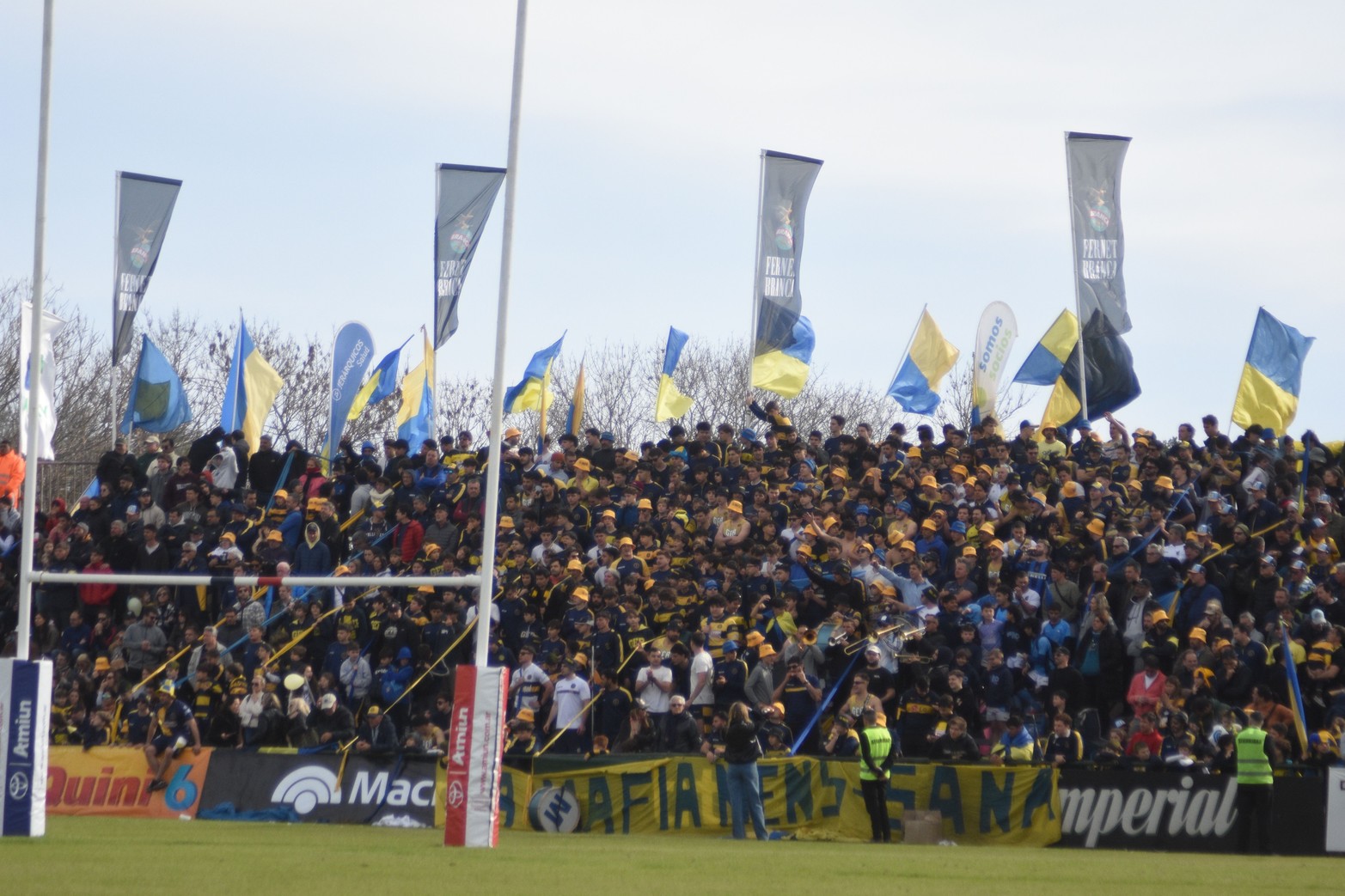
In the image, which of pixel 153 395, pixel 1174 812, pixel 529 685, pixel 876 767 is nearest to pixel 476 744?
pixel 876 767

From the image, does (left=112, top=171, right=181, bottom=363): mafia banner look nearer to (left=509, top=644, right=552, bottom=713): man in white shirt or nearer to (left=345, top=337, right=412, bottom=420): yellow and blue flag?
(left=345, top=337, right=412, bottom=420): yellow and blue flag

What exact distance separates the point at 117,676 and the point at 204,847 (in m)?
8.05

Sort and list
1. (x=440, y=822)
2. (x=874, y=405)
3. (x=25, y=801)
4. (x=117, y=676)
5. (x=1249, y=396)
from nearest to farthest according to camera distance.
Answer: (x=25, y=801), (x=440, y=822), (x=117, y=676), (x=1249, y=396), (x=874, y=405)

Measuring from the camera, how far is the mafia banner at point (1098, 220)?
2498cm

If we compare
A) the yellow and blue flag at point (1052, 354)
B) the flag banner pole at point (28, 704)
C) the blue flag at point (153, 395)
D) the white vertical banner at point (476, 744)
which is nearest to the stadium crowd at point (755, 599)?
the blue flag at point (153, 395)

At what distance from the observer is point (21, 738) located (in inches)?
564

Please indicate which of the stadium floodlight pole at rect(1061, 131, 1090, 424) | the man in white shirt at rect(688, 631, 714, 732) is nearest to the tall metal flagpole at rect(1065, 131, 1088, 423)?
the stadium floodlight pole at rect(1061, 131, 1090, 424)

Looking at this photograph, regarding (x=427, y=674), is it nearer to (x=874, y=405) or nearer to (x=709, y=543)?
(x=709, y=543)

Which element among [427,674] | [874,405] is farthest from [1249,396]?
[874,405]

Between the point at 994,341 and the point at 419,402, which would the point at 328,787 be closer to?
the point at 419,402

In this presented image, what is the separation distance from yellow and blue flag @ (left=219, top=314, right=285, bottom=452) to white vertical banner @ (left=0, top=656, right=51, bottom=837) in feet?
Answer: 44.2

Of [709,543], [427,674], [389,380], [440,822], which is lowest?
[440,822]

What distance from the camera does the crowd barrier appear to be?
16.8 m

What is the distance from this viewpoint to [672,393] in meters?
27.2
